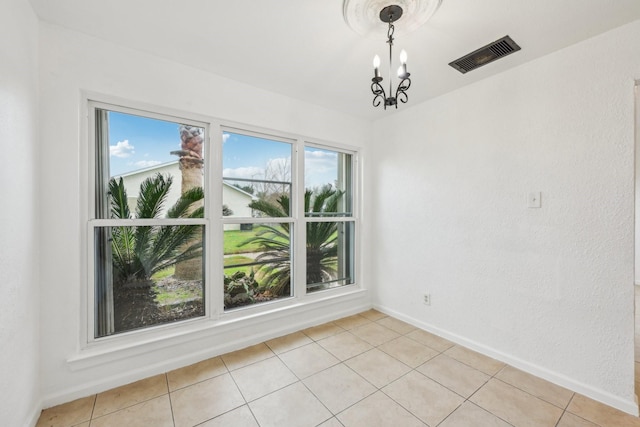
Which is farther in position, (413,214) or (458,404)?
(413,214)

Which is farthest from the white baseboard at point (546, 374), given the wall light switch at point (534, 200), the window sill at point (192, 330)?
the wall light switch at point (534, 200)

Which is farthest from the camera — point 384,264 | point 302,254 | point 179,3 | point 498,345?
point 384,264

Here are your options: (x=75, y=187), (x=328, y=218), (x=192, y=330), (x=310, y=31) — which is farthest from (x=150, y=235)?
(x=310, y=31)

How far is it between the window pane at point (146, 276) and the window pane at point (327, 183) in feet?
4.13

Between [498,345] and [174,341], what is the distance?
8.74 ft

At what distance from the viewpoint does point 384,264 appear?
3.32 m

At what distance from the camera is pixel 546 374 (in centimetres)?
201

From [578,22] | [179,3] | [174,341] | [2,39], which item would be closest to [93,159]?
[2,39]

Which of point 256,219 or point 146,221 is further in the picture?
point 256,219

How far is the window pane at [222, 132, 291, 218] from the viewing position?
8.21 feet

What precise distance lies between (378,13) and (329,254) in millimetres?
2379

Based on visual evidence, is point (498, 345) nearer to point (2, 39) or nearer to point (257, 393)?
point (257, 393)

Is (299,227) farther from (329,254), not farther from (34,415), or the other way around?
(34,415)

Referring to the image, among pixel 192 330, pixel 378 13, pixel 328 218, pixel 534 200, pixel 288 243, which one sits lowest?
pixel 192 330
